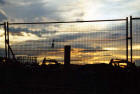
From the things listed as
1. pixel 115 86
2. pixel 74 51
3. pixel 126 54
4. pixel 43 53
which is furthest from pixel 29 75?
pixel 126 54

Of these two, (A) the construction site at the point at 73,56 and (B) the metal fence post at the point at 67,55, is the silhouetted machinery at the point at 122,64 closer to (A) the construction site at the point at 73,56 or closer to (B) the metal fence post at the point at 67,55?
(A) the construction site at the point at 73,56

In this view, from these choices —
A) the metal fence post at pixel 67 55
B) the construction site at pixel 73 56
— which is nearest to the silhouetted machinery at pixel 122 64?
the construction site at pixel 73 56

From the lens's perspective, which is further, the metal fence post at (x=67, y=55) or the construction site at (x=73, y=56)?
the metal fence post at (x=67, y=55)

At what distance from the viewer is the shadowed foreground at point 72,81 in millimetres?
6527

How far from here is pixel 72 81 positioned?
23.3 feet

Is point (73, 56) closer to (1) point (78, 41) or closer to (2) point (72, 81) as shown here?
(1) point (78, 41)

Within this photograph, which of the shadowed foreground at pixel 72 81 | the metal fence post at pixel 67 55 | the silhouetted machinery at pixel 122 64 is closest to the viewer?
the shadowed foreground at pixel 72 81

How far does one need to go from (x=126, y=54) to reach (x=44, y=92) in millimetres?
3698

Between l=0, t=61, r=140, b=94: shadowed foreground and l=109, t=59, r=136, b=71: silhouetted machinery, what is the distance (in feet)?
1.24

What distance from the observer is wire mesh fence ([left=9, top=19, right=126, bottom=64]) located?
7734 millimetres

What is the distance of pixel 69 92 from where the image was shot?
20.7 feet

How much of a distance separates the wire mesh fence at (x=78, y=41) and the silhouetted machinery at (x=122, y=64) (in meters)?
0.20

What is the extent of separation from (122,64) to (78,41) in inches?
83.5

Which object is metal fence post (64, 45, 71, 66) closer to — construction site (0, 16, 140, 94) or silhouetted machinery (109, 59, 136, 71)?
construction site (0, 16, 140, 94)
